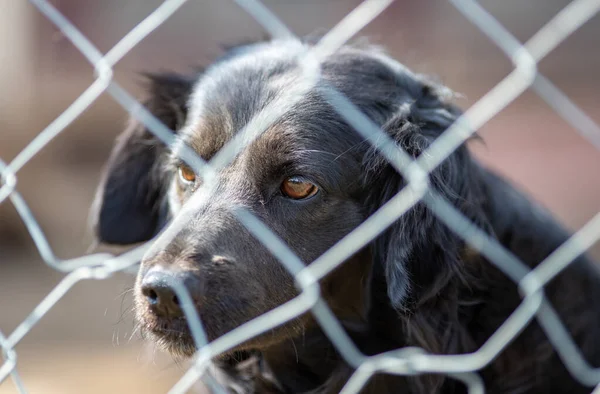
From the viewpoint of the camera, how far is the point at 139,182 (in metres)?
2.96

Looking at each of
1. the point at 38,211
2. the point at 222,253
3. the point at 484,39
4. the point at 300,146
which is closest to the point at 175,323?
the point at 222,253

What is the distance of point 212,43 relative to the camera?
6.48m

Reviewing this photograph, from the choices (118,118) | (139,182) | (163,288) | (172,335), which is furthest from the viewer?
(118,118)

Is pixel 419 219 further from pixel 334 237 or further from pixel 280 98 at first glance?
pixel 280 98

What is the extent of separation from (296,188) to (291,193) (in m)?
0.02

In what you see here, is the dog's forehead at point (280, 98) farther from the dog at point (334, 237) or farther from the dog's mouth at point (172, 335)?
the dog's mouth at point (172, 335)

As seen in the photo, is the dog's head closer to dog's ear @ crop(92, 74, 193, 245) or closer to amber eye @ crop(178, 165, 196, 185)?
amber eye @ crop(178, 165, 196, 185)

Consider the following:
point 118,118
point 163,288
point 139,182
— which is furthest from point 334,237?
point 118,118

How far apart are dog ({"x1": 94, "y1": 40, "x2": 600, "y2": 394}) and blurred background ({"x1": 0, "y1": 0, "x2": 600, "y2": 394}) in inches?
67.4

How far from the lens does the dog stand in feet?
6.88

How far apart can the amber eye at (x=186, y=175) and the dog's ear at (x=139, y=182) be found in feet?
1.50

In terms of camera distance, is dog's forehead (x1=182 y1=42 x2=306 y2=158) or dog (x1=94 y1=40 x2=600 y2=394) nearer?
dog (x1=94 y1=40 x2=600 y2=394)

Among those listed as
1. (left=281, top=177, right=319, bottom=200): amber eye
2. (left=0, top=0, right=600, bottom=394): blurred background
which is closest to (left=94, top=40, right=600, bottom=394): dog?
(left=281, top=177, right=319, bottom=200): amber eye

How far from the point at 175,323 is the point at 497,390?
46.8 inches
